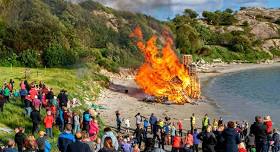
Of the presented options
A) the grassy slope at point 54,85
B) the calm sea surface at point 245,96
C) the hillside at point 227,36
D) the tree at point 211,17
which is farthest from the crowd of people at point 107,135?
the tree at point 211,17

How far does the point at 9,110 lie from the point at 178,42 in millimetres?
98750

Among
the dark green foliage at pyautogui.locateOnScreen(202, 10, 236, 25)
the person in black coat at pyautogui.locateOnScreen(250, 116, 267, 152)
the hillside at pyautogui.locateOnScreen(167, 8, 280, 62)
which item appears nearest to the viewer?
the person in black coat at pyautogui.locateOnScreen(250, 116, 267, 152)

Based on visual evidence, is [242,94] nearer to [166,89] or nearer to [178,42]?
[166,89]

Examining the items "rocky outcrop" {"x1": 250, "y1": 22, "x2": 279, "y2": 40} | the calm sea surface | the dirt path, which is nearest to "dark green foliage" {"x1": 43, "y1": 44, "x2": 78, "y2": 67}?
the dirt path

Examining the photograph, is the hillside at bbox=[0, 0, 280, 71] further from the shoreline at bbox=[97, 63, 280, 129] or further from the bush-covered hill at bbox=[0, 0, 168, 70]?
the shoreline at bbox=[97, 63, 280, 129]

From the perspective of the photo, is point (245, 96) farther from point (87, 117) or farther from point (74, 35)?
point (87, 117)

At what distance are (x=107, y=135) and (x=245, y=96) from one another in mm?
51222

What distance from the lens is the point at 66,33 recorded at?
72812mm

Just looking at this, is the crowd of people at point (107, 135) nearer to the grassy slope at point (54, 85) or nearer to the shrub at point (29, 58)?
the grassy slope at point (54, 85)

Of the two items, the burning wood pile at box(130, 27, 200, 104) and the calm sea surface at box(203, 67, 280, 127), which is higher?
the burning wood pile at box(130, 27, 200, 104)

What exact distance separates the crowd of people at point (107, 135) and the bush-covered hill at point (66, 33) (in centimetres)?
3149

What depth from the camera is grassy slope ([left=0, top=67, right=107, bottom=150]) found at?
25438 mm

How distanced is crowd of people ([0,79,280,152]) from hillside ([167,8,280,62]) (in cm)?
9664

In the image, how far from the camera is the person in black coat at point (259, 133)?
17125mm
